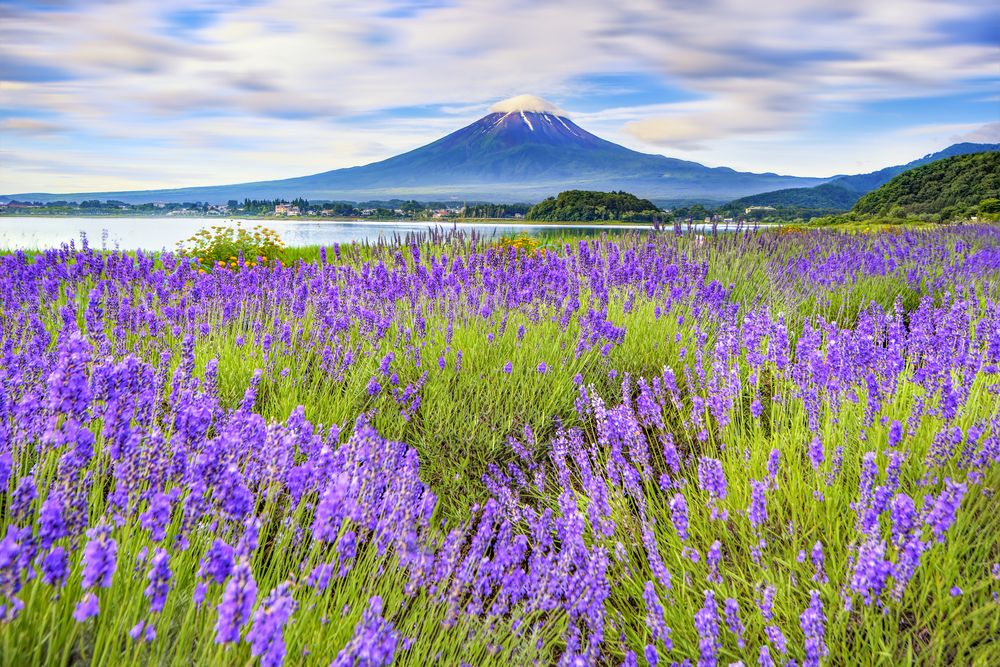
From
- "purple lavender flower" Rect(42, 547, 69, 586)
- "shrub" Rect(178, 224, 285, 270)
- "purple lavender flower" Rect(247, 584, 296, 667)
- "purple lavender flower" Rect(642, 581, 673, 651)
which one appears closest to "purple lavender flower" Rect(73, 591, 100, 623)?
"purple lavender flower" Rect(42, 547, 69, 586)

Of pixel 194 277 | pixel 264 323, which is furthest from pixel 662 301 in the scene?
pixel 194 277

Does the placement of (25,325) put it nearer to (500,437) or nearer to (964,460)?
(500,437)

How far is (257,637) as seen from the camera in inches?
35.2

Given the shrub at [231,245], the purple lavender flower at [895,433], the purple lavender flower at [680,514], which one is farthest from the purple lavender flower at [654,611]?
the shrub at [231,245]

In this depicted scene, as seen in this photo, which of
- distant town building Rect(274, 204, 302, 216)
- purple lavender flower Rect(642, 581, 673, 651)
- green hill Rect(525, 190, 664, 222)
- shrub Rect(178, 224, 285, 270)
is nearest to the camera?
purple lavender flower Rect(642, 581, 673, 651)

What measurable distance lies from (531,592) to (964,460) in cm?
141

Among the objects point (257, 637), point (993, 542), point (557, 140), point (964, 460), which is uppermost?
point (557, 140)

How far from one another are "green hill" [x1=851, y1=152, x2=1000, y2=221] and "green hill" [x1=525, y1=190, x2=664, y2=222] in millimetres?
19052

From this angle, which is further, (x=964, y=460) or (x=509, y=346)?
(x=509, y=346)

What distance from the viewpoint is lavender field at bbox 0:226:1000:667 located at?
123 cm

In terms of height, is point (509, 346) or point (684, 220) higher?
point (684, 220)

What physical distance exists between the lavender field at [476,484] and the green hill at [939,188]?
3980 centimetres

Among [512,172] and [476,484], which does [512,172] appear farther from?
[476,484]

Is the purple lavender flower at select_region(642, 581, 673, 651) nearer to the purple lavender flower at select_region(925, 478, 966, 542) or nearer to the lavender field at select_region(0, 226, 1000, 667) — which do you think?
the lavender field at select_region(0, 226, 1000, 667)
